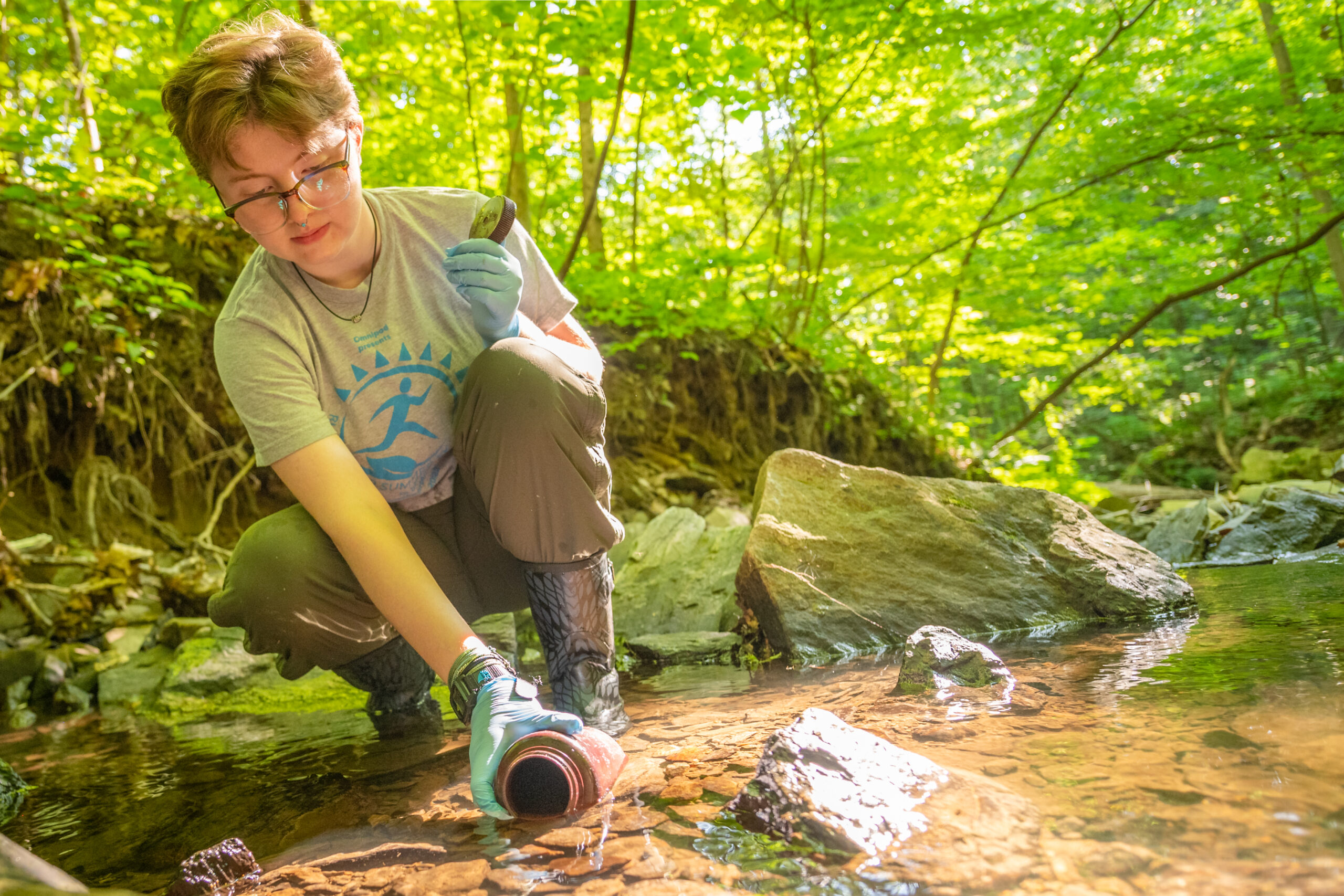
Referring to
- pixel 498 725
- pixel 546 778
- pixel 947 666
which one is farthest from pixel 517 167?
pixel 546 778

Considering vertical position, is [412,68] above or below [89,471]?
above

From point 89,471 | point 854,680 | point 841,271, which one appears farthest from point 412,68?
point 854,680

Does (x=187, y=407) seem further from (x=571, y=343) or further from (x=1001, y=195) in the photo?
(x=1001, y=195)

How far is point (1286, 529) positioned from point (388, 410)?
4035 mm

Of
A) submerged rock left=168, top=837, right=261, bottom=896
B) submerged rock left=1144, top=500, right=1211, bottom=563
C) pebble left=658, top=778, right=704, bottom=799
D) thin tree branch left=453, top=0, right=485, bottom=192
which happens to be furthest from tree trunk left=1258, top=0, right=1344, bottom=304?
submerged rock left=168, top=837, right=261, bottom=896

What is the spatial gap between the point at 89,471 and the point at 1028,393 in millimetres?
8232

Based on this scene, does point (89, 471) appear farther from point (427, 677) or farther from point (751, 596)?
point (751, 596)

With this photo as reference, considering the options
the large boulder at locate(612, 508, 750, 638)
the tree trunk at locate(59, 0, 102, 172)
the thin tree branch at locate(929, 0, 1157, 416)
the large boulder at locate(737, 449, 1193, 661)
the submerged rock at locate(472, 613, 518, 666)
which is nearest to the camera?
the large boulder at locate(737, 449, 1193, 661)

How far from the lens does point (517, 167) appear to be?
5348 mm

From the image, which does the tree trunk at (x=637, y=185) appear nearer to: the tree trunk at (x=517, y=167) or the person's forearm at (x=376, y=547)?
the tree trunk at (x=517, y=167)

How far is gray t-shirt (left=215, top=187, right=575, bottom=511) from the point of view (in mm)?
1598

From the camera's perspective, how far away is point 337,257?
1668 millimetres

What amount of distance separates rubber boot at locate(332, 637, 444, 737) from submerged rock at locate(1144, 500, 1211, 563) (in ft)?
11.7

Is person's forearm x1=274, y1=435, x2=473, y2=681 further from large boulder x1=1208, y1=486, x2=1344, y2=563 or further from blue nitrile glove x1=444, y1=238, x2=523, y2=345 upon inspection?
large boulder x1=1208, y1=486, x2=1344, y2=563
